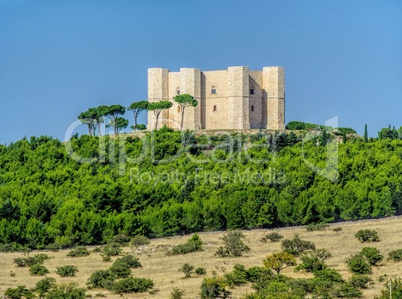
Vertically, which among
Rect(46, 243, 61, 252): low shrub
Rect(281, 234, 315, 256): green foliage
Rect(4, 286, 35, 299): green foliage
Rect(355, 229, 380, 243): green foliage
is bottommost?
Rect(4, 286, 35, 299): green foliage

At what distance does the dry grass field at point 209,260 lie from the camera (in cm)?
3697

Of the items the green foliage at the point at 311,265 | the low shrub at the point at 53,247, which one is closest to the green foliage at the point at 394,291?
the green foliage at the point at 311,265

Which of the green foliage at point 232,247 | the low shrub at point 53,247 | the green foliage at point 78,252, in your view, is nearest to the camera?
the green foliage at point 232,247

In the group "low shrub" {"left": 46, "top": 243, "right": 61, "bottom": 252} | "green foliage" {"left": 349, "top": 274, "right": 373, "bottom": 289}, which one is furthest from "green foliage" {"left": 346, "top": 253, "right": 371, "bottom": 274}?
"low shrub" {"left": 46, "top": 243, "right": 61, "bottom": 252}

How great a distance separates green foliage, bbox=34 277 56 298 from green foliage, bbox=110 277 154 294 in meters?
2.29

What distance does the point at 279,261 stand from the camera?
1533 inches

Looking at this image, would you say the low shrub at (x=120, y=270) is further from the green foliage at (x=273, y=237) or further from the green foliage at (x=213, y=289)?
the green foliage at (x=273, y=237)

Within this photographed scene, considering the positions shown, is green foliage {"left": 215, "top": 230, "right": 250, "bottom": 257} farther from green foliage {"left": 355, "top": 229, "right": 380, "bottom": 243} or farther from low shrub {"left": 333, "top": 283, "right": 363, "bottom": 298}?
low shrub {"left": 333, "top": 283, "right": 363, "bottom": 298}

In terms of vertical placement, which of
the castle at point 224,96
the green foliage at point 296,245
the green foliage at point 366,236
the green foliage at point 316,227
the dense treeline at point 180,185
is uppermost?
the castle at point 224,96

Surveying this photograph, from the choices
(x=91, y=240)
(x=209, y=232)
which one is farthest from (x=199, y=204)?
(x=91, y=240)

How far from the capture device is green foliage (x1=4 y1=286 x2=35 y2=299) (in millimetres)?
34500

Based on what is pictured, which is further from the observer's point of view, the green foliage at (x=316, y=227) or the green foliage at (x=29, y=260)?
the green foliage at (x=316, y=227)

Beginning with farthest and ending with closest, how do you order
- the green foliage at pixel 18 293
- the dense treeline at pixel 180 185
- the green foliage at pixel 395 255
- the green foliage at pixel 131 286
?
the dense treeline at pixel 180 185
the green foliage at pixel 395 255
the green foliage at pixel 131 286
the green foliage at pixel 18 293

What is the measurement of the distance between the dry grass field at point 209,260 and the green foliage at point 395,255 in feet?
0.85
